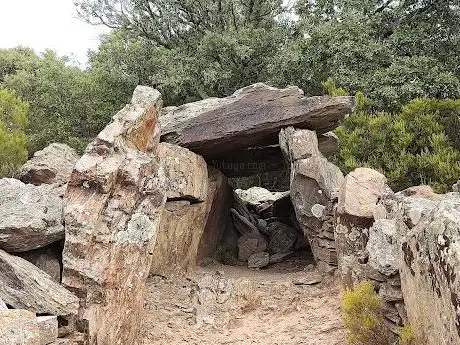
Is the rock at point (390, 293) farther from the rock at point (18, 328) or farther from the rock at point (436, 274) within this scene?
the rock at point (18, 328)

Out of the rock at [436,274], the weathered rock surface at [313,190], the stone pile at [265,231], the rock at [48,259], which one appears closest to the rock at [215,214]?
the stone pile at [265,231]

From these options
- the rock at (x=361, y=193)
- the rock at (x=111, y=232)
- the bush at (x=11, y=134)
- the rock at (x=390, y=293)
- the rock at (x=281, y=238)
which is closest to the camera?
the rock at (x=390, y=293)

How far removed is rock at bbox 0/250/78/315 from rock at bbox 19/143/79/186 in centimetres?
436

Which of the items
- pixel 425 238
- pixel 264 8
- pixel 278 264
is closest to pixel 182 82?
pixel 264 8

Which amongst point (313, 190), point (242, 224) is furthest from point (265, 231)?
point (313, 190)

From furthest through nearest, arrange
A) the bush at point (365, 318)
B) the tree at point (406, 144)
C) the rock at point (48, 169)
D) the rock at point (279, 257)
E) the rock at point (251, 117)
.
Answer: the tree at point (406, 144) → the rock at point (279, 257) → the rock at point (48, 169) → the rock at point (251, 117) → the bush at point (365, 318)

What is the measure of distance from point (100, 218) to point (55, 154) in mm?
5059

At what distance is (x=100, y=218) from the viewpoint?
842cm

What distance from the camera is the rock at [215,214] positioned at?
12.6 m

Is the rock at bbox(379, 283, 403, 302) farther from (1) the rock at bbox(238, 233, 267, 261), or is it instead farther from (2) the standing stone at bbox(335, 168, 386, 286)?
(1) the rock at bbox(238, 233, 267, 261)

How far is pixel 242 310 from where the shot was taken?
948 cm

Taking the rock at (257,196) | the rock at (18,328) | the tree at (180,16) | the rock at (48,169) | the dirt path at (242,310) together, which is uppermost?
the tree at (180,16)

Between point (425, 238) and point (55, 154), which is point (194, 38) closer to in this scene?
point (55, 154)

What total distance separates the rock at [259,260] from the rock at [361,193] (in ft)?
12.3
